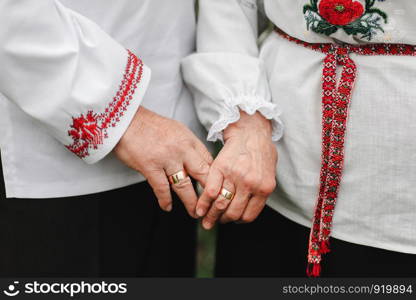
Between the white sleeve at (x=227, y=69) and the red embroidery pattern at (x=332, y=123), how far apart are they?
10cm

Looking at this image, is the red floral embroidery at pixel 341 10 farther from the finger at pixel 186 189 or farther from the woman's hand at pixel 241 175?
the finger at pixel 186 189

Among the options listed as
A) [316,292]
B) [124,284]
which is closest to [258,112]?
[316,292]

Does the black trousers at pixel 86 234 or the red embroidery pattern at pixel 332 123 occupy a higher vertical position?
the red embroidery pattern at pixel 332 123

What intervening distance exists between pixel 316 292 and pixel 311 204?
0.19m

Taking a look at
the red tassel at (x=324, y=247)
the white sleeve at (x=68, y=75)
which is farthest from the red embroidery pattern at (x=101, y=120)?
the red tassel at (x=324, y=247)

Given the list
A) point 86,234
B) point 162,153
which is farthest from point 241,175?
point 86,234

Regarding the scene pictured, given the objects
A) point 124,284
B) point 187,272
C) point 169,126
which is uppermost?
point 169,126

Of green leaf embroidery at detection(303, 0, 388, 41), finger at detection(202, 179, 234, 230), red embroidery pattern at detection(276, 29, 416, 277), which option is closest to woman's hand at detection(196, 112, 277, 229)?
finger at detection(202, 179, 234, 230)

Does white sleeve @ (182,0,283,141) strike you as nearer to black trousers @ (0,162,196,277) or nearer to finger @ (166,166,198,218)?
finger @ (166,166,198,218)

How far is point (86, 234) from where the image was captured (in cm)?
109

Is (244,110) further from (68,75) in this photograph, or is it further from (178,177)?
(68,75)

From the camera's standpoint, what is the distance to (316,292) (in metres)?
1.06

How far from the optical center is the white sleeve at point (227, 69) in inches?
39.7

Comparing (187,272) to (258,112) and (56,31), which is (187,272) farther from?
(56,31)
